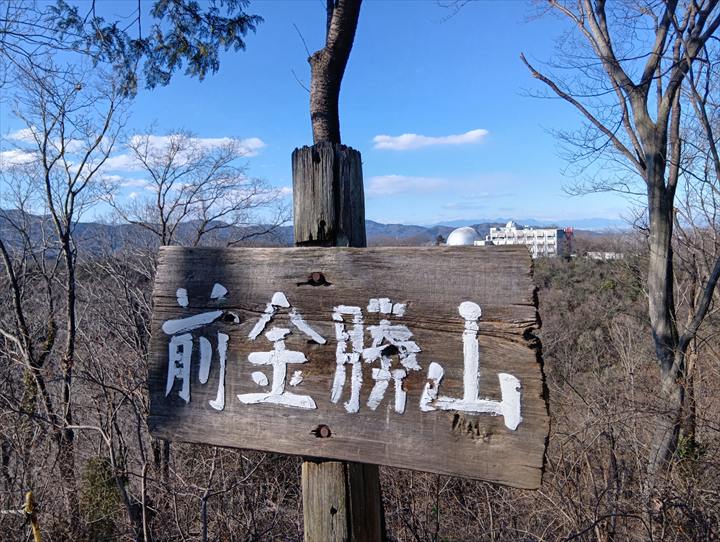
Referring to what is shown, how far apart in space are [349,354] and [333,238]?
317 mm

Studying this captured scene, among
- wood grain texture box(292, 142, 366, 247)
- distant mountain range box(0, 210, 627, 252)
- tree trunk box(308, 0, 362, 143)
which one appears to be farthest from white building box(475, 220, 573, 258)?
wood grain texture box(292, 142, 366, 247)

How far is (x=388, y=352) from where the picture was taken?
0.97m

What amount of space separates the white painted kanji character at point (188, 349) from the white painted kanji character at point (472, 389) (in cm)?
47

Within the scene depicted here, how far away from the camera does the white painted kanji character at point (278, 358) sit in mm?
1036

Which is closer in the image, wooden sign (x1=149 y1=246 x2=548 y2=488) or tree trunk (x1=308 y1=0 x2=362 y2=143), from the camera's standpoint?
wooden sign (x1=149 y1=246 x2=548 y2=488)

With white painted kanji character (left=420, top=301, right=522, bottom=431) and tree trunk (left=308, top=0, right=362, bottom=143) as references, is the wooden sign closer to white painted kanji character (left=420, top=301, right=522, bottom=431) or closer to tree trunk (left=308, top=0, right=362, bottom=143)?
white painted kanji character (left=420, top=301, right=522, bottom=431)

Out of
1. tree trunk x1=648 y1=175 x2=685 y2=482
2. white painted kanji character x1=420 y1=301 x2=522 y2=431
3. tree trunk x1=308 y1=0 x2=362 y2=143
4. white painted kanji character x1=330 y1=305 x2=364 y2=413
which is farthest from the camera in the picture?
tree trunk x1=648 y1=175 x2=685 y2=482

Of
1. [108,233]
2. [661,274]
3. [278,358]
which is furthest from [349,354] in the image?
[108,233]

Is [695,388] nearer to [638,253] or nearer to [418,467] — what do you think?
[638,253]

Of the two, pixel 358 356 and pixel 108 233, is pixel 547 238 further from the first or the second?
pixel 358 356

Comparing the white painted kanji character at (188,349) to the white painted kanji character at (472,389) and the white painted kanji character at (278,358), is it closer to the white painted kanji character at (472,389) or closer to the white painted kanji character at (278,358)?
the white painted kanji character at (278,358)

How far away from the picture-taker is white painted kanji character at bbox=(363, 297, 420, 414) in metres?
0.96

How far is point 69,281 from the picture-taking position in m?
7.57

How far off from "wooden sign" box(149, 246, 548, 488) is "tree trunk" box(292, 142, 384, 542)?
128 millimetres
